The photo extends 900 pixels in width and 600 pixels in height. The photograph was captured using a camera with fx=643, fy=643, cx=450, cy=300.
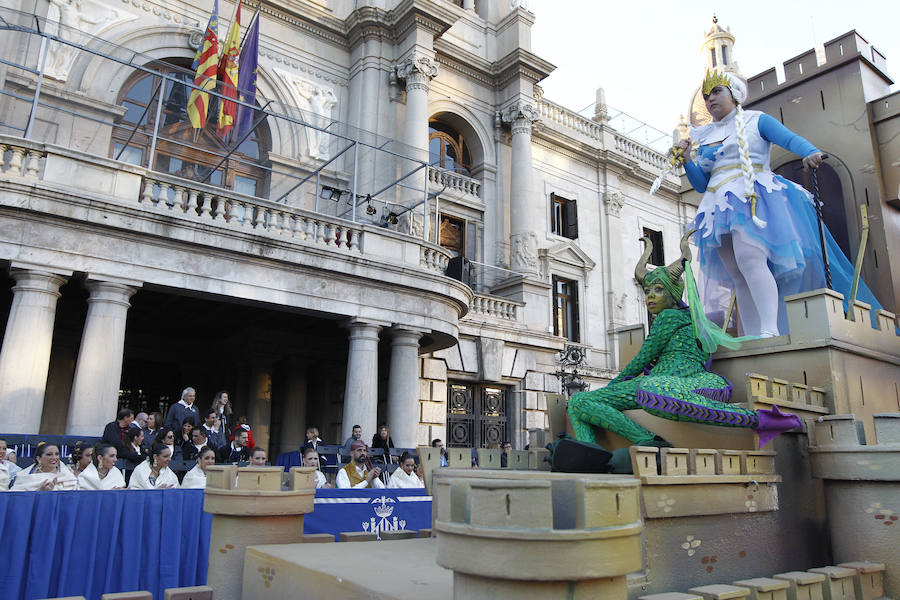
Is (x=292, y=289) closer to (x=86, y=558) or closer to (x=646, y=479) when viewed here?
(x=86, y=558)

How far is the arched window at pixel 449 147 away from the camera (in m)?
23.7

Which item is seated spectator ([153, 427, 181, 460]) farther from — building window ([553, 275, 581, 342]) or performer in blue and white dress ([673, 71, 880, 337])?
building window ([553, 275, 581, 342])

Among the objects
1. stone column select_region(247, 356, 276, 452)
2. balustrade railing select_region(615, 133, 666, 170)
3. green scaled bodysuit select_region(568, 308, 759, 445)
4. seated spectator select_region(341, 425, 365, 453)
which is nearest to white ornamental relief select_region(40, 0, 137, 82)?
stone column select_region(247, 356, 276, 452)

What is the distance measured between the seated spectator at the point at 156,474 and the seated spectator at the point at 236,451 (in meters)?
1.34

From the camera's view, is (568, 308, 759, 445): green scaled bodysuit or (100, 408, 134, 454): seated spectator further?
(100, 408, 134, 454): seated spectator

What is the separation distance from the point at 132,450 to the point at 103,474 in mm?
1049

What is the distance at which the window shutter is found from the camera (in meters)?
26.7

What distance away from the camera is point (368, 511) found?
855 cm

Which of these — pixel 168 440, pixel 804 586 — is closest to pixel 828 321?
pixel 804 586

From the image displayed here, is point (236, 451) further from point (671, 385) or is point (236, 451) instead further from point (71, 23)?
point (71, 23)

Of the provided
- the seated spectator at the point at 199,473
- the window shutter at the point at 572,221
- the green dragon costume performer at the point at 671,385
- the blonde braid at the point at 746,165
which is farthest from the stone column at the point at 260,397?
the window shutter at the point at 572,221

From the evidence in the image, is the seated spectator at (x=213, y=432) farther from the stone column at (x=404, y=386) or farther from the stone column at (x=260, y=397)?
the stone column at (x=260, y=397)

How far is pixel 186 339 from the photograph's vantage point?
1944cm

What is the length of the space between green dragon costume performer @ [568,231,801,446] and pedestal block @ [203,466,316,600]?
252 cm
